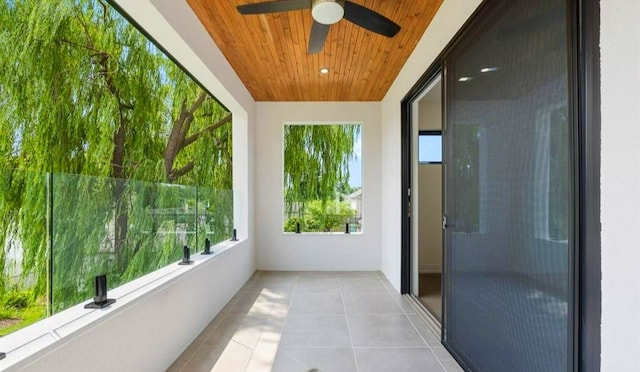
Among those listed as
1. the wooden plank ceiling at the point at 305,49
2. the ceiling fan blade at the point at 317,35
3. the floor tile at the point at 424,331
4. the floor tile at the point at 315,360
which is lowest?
the floor tile at the point at 424,331

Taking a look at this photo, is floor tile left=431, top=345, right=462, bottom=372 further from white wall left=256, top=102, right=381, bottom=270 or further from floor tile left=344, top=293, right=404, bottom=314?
white wall left=256, top=102, right=381, bottom=270

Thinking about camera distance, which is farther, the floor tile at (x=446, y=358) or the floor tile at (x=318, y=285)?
the floor tile at (x=318, y=285)

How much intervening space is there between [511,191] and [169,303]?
224 centimetres

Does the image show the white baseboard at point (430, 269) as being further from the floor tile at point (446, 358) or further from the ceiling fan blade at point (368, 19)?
the ceiling fan blade at point (368, 19)

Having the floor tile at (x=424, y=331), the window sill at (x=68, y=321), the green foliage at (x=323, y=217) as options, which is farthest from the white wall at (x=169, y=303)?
the floor tile at (x=424, y=331)

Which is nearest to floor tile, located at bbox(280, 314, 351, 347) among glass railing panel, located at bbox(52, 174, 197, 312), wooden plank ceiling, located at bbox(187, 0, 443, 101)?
glass railing panel, located at bbox(52, 174, 197, 312)

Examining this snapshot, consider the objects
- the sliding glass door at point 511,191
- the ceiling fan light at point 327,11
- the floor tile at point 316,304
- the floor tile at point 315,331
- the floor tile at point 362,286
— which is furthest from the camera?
the floor tile at point 362,286

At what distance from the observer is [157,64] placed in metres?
3.44

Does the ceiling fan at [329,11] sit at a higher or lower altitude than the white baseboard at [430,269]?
higher

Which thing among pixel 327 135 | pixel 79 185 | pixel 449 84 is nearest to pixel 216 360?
pixel 79 185

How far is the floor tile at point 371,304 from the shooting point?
329 centimetres

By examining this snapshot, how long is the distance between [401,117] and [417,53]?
0.83m

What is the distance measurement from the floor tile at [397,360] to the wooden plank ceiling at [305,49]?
8.58 feet

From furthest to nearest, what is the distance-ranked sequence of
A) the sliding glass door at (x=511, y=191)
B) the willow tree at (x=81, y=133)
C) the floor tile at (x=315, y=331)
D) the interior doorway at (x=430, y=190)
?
the interior doorway at (x=430, y=190) → the floor tile at (x=315, y=331) → the willow tree at (x=81, y=133) → the sliding glass door at (x=511, y=191)
